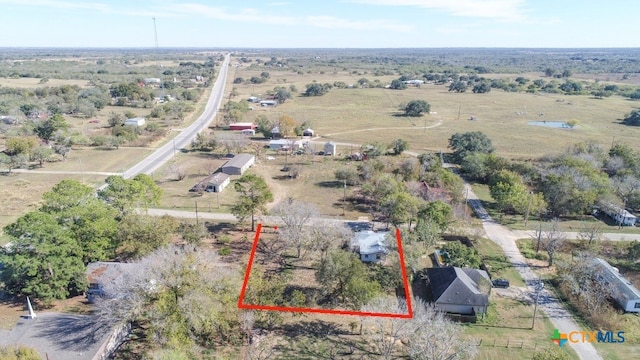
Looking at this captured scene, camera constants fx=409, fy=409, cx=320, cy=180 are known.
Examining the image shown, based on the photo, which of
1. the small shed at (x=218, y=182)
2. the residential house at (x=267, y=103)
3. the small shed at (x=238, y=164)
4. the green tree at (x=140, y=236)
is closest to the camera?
the green tree at (x=140, y=236)

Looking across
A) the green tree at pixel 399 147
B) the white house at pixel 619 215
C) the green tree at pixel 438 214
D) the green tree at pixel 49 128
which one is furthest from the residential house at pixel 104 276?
the green tree at pixel 49 128

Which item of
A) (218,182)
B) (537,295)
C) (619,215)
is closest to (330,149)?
(218,182)

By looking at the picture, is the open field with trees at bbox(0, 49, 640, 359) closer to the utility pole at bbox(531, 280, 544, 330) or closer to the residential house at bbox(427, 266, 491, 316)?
the utility pole at bbox(531, 280, 544, 330)

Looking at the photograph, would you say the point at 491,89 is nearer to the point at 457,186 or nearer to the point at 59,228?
the point at 457,186

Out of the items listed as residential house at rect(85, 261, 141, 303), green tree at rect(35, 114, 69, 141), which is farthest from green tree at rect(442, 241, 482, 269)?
green tree at rect(35, 114, 69, 141)

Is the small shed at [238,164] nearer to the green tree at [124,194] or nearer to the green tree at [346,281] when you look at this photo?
the green tree at [124,194]

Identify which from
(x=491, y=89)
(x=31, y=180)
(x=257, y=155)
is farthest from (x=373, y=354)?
(x=491, y=89)
